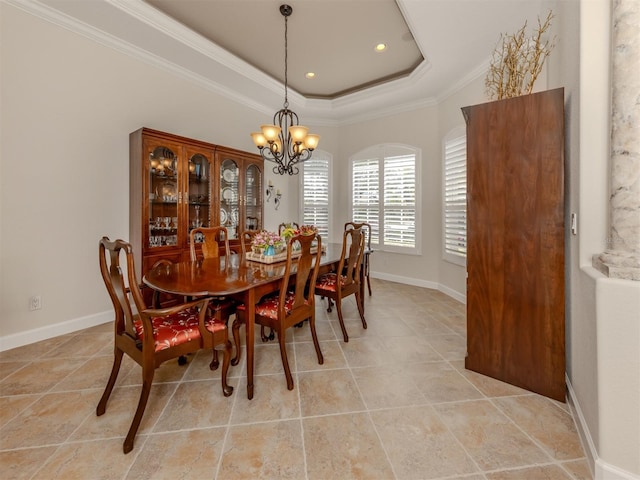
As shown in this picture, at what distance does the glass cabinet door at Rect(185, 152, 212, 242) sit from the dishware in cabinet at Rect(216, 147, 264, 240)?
6.5 inches

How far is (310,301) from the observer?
7.44ft

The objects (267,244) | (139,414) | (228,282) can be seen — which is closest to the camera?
(139,414)

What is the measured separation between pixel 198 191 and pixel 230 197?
495 mm

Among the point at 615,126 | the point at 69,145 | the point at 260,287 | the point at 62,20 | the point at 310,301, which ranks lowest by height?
the point at 310,301

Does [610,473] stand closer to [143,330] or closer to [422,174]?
[143,330]

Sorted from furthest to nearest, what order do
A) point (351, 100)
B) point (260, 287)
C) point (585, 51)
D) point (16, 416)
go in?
1. point (351, 100)
2. point (260, 287)
3. point (16, 416)
4. point (585, 51)

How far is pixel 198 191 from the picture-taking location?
3547mm

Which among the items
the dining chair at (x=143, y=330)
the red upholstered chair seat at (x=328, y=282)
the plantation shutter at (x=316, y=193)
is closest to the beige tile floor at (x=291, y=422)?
the dining chair at (x=143, y=330)

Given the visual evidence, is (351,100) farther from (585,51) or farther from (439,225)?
(585,51)

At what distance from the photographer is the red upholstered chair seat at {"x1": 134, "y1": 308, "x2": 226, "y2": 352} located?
5.16 feet

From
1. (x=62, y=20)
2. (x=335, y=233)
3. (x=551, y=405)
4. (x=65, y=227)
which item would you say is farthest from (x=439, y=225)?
(x=62, y=20)

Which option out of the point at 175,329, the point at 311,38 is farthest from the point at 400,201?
the point at 175,329

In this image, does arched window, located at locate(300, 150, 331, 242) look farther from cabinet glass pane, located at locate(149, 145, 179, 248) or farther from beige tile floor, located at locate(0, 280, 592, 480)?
beige tile floor, located at locate(0, 280, 592, 480)

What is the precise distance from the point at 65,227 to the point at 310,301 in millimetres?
2567
